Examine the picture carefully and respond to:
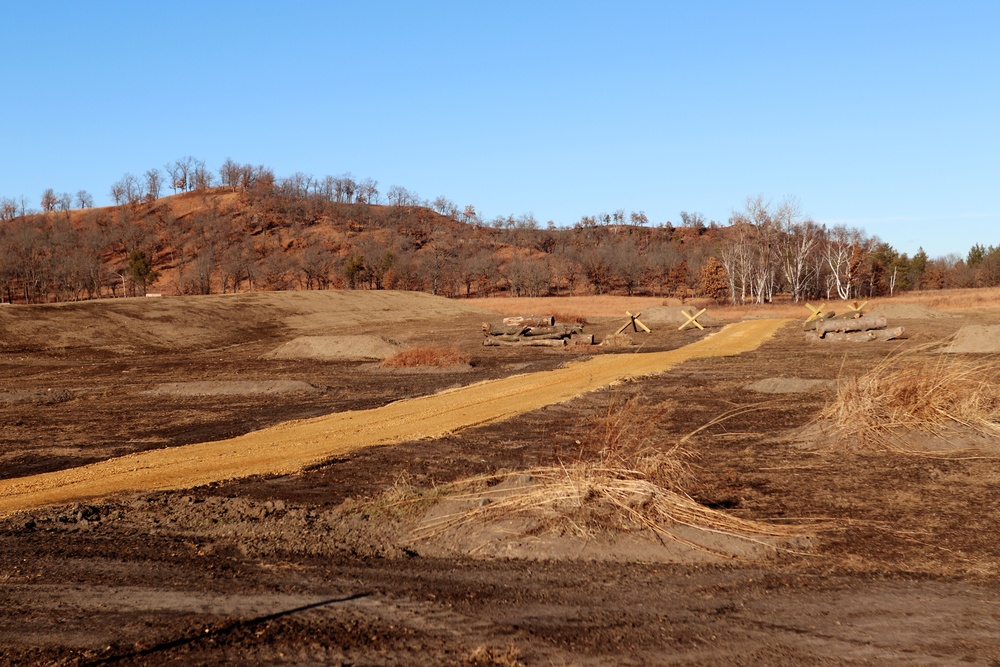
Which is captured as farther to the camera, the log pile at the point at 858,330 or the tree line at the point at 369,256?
the tree line at the point at 369,256

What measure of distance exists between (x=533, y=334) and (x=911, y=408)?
26.9m

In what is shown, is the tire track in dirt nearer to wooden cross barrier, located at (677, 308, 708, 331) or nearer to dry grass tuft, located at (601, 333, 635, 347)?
dry grass tuft, located at (601, 333, 635, 347)

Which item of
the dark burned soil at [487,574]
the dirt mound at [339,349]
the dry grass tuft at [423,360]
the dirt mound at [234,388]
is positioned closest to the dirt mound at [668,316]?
the dirt mound at [339,349]

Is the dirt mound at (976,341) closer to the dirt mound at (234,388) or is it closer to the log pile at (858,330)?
the log pile at (858,330)

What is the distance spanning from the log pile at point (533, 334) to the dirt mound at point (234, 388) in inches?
671

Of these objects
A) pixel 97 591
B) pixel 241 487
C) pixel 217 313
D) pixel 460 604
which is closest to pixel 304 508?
pixel 241 487

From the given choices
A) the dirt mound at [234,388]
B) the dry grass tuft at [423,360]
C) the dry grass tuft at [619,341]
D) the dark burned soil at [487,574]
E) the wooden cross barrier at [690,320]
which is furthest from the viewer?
the wooden cross barrier at [690,320]

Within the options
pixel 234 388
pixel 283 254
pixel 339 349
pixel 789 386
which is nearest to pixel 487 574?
pixel 789 386

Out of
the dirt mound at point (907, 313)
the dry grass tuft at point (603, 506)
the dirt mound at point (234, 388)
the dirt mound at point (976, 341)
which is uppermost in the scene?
the dirt mound at point (907, 313)

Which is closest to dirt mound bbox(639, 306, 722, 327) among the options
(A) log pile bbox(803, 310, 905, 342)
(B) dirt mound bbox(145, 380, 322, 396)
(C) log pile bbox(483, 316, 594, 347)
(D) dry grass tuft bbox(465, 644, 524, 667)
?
(C) log pile bbox(483, 316, 594, 347)

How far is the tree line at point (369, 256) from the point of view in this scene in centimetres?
9050

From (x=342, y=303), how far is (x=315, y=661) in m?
65.0

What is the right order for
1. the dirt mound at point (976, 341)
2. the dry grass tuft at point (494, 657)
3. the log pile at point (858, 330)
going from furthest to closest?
1. the log pile at point (858, 330)
2. the dirt mound at point (976, 341)
3. the dry grass tuft at point (494, 657)

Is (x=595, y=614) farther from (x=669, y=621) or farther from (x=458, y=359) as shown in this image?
(x=458, y=359)
